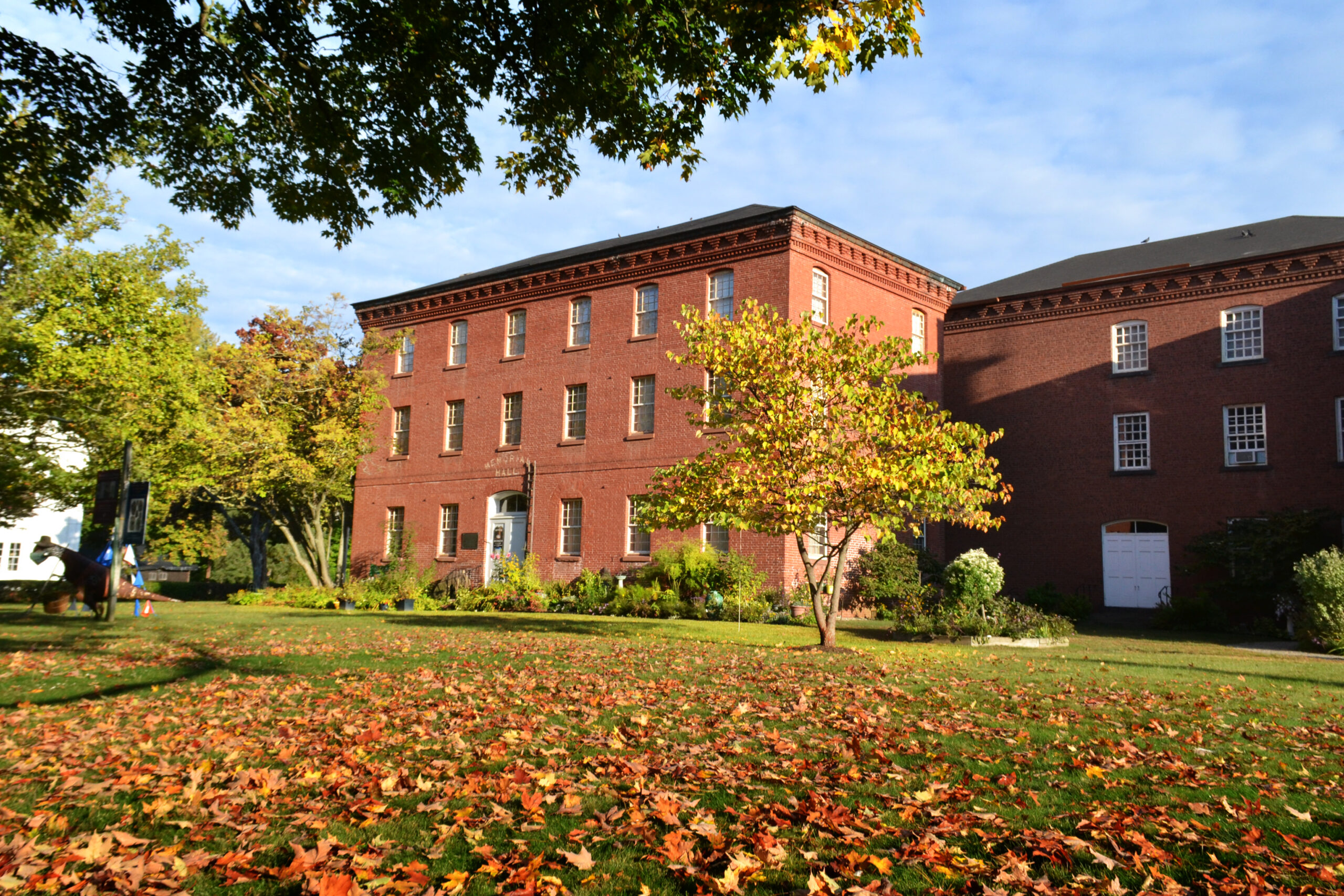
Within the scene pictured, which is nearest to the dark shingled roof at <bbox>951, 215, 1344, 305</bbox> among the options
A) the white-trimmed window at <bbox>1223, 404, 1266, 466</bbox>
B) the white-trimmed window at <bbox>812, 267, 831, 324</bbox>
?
the white-trimmed window at <bbox>1223, 404, 1266, 466</bbox>

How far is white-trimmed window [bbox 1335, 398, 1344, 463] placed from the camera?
24.1 m

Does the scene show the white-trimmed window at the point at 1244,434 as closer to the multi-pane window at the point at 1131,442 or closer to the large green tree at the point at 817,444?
the multi-pane window at the point at 1131,442

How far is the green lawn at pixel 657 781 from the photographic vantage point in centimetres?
398

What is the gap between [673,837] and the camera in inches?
171

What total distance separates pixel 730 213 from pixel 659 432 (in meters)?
8.06

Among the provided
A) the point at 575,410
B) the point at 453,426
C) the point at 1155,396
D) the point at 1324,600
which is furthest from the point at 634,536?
the point at 1324,600

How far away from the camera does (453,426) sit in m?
32.0

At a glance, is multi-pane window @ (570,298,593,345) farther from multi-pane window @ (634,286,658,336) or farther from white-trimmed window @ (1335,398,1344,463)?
white-trimmed window @ (1335,398,1344,463)

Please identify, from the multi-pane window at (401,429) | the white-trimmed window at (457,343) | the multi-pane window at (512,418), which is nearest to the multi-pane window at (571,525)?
the multi-pane window at (512,418)

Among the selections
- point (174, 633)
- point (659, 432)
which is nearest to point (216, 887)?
point (174, 633)

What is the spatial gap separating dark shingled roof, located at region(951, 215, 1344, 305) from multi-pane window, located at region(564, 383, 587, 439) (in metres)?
13.2

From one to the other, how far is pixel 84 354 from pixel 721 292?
15.7 metres

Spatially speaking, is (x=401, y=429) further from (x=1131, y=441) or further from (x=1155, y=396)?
Answer: (x=1155, y=396)

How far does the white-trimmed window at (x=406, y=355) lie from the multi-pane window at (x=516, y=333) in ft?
15.0
